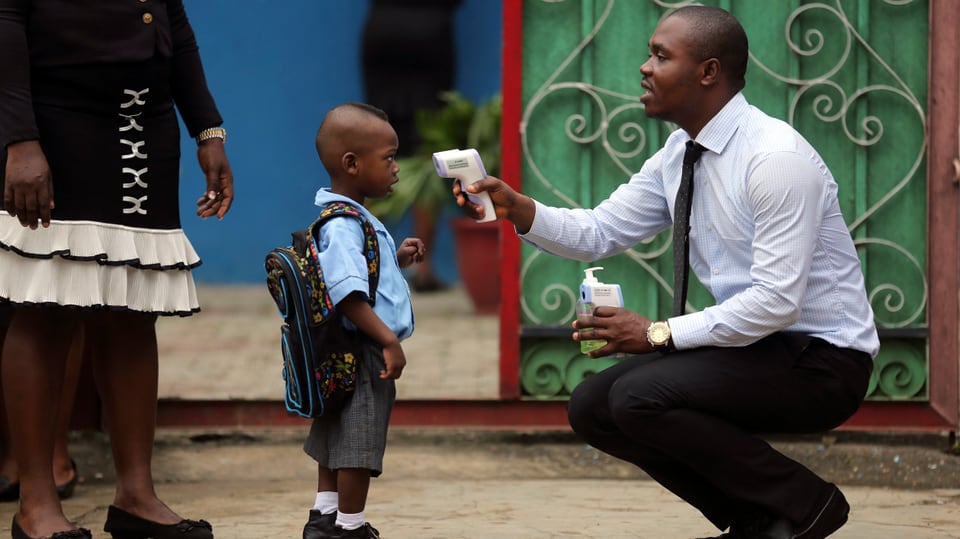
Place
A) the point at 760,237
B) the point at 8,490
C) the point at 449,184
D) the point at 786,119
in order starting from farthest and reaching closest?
the point at 449,184, the point at 786,119, the point at 8,490, the point at 760,237

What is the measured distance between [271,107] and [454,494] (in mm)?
5354

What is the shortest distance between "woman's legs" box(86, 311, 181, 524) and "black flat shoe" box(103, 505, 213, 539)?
0.02 metres

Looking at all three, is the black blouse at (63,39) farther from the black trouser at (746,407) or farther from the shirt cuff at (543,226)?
the black trouser at (746,407)

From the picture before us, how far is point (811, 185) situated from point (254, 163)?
6513 mm

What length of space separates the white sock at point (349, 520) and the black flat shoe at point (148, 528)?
0.46 metres

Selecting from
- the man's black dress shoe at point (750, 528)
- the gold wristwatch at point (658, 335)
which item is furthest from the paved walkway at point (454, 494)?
the gold wristwatch at point (658, 335)

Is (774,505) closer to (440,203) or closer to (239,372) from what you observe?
(239,372)

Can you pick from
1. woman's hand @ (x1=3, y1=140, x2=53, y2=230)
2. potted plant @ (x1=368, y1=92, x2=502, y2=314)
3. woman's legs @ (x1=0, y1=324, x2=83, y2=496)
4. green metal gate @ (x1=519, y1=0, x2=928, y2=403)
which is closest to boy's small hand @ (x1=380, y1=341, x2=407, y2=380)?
woman's hand @ (x1=3, y1=140, x2=53, y2=230)

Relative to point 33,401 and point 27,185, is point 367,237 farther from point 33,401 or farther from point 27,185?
point 33,401

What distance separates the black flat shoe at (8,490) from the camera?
437 centimetres

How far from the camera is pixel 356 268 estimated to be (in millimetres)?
3414

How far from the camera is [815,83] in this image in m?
4.88

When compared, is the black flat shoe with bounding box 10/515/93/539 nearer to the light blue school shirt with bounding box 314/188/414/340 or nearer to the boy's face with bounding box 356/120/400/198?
the light blue school shirt with bounding box 314/188/414/340

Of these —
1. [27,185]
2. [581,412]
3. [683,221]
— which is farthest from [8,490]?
[683,221]
